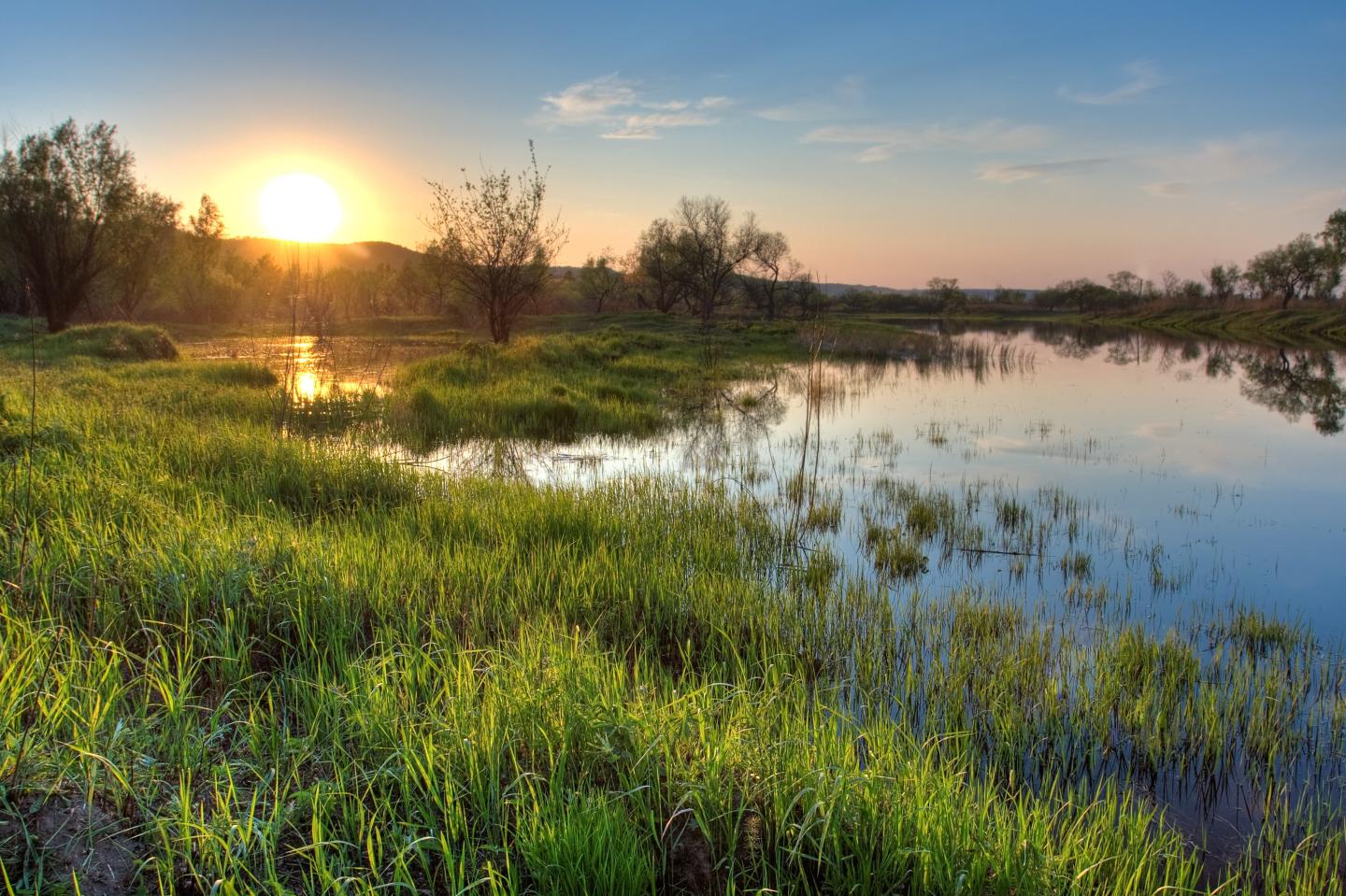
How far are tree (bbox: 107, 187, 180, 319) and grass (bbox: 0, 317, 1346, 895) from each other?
105 feet

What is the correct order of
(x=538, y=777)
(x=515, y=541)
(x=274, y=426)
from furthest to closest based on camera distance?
(x=274, y=426) → (x=515, y=541) → (x=538, y=777)

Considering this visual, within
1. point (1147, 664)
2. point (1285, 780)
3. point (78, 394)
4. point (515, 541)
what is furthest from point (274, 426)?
point (1285, 780)

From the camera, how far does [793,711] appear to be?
13.1 ft

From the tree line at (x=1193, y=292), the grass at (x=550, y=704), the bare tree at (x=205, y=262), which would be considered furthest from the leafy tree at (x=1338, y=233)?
the bare tree at (x=205, y=262)

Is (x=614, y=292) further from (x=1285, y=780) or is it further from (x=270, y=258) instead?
(x=1285, y=780)

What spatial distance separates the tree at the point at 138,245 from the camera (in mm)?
33031

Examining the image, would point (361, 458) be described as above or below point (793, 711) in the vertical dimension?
above

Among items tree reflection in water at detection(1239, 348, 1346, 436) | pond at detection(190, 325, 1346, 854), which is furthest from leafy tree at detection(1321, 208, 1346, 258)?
pond at detection(190, 325, 1346, 854)

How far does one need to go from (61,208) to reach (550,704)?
130 feet

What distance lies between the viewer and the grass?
2385 mm

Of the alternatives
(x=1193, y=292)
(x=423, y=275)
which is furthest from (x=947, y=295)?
(x=423, y=275)

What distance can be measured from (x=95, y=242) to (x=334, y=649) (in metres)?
38.4

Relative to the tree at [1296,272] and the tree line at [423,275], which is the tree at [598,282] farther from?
the tree at [1296,272]

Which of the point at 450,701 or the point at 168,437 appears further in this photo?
the point at 168,437
